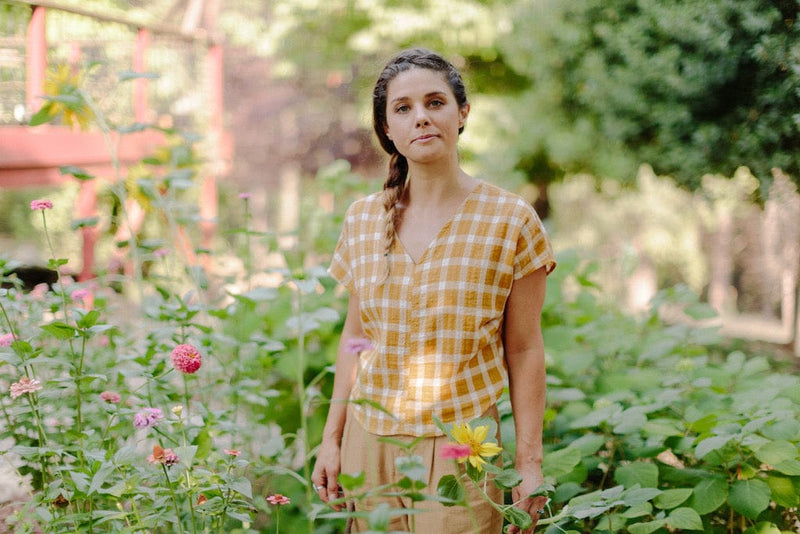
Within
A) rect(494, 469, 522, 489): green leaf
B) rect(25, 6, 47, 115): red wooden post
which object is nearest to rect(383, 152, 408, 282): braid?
rect(494, 469, 522, 489): green leaf

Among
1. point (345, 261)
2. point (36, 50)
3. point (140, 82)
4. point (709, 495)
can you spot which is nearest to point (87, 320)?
point (345, 261)

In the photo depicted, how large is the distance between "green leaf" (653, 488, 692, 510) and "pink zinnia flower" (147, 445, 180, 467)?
1.04m

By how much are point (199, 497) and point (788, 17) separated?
235cm

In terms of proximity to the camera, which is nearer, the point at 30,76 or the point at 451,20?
the point at 30,76

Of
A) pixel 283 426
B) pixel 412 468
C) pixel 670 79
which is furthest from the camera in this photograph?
pixel 670 79

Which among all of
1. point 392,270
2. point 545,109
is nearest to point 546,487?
point 392,270

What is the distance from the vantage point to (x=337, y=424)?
1.62m

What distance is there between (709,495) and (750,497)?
0.08 metres

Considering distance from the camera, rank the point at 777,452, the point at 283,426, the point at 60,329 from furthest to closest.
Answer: the point at 283,426 → the point at 777,452 → the point at 60,329

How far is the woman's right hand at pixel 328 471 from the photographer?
5.29 feet

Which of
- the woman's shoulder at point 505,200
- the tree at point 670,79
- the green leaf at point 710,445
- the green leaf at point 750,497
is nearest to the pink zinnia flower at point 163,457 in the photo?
the woman's shoulder at point 505,200

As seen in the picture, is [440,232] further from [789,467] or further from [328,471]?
[789,467]

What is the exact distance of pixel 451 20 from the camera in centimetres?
952

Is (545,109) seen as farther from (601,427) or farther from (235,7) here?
(235,7)
